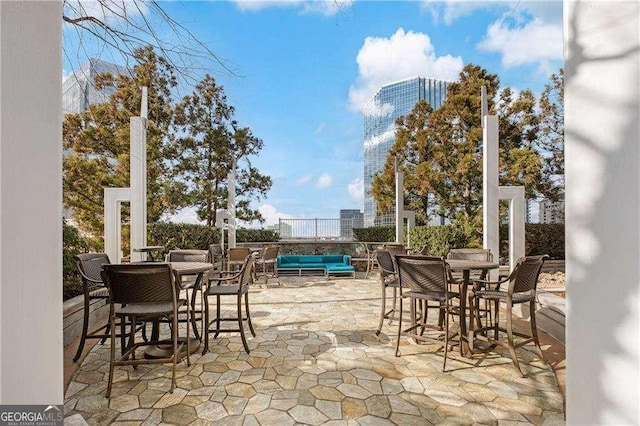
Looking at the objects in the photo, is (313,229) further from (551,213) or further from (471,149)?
(551,213)

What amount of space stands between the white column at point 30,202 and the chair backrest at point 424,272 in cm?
260

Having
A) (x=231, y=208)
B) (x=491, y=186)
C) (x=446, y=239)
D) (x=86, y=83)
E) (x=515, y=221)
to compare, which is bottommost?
(x=446, y=239)

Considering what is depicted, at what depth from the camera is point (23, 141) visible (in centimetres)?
98

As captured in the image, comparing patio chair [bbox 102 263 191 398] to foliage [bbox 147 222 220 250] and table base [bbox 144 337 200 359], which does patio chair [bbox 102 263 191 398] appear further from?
foliage [bbox 147 222 220 250]

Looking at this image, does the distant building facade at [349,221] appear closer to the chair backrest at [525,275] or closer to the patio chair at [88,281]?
the patio chair at [88,281]

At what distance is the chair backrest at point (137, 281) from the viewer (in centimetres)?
239

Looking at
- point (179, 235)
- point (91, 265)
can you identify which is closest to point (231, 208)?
point (179, 235)

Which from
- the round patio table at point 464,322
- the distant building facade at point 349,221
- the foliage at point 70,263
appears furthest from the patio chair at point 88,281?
the distant building facade at point 349,221

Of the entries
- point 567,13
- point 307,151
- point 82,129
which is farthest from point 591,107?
point 307,151

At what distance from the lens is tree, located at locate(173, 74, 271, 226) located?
10961 mm

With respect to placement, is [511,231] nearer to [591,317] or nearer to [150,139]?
[591,317]

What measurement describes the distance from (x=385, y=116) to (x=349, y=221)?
6409mm

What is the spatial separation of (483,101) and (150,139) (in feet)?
28.0

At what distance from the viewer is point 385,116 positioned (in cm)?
1540
